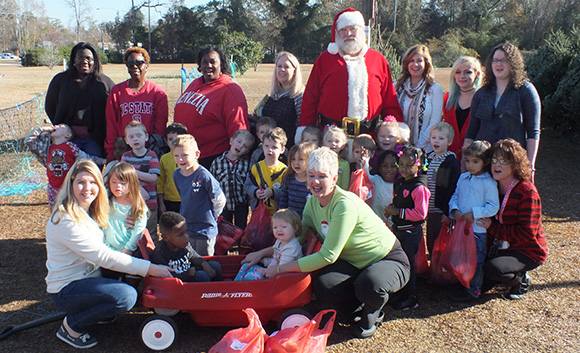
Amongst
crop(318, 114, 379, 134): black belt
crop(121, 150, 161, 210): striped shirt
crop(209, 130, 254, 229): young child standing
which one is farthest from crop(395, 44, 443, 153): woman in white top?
crop(121, 150, 161, 210): striped shirt

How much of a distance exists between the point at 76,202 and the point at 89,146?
1.88 metres

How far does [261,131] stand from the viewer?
4.52 m

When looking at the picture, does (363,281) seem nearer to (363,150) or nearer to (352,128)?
(363,150)

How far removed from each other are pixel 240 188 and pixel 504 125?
7.71 ft

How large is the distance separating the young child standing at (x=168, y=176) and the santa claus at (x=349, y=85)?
1183 millimetres

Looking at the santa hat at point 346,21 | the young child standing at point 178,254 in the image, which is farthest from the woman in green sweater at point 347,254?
the santa hat at point 346,21

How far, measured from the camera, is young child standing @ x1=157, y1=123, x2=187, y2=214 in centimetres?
446

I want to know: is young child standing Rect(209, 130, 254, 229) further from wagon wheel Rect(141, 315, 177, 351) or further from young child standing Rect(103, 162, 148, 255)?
wagon wheel Rect(141, 315, 177, 351)

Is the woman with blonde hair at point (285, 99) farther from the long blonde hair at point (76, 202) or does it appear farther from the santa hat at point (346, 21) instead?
the long blonde hair at point (76, 202)

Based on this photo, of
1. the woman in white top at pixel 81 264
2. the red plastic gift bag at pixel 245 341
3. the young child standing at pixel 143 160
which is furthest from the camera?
the young child standing at pixel 143 160

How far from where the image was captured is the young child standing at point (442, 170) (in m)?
4.04

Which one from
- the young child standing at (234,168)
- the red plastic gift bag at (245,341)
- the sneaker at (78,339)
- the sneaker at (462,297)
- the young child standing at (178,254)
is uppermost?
the young child standing at (234,168)

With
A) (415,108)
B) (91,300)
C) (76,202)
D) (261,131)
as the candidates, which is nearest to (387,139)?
Answer: (415,108)

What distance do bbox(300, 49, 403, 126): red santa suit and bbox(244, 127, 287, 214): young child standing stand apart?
691 mm
